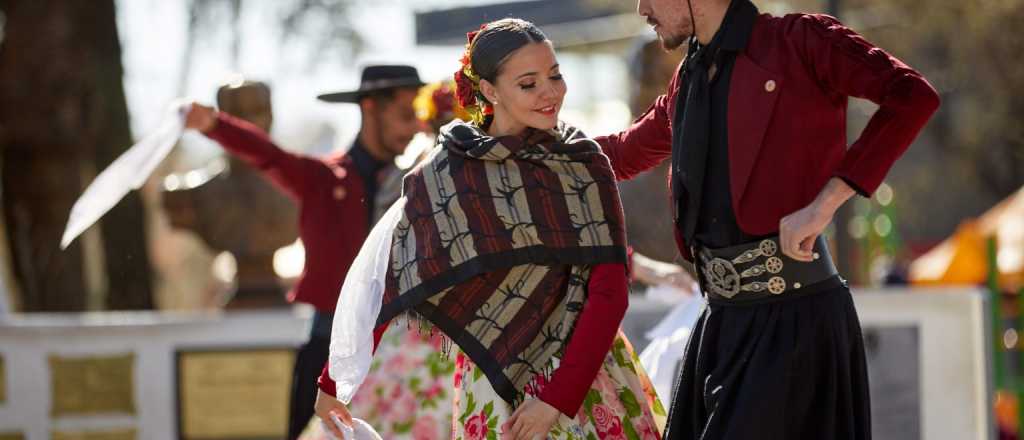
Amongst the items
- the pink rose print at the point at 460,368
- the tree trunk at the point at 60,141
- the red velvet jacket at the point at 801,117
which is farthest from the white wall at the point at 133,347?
the red velvet jacket at the point at 801,117

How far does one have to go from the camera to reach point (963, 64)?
17.9 m

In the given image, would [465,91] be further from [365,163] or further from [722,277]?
[365,163]

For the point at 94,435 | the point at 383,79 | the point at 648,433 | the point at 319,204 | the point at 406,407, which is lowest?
the point at 94,435

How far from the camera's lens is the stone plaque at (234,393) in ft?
26.4

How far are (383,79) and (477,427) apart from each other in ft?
8.09

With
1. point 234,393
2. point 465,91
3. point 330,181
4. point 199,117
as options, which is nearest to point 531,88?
point 465,91

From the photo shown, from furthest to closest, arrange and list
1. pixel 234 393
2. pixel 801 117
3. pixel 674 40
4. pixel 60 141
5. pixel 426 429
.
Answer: pixel 60 141 < pixel 234 393 < pixel 426 429 < pixel 674 40 < pixel 801 117

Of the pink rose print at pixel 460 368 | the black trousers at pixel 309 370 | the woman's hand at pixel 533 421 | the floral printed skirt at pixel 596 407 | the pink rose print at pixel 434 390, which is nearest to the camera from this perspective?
the woman's hand at pixel 533 421

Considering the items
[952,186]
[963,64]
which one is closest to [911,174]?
[952,186]

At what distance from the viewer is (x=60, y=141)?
34.1ft

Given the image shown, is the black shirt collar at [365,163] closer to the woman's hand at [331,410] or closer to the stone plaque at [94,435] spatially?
the woman's hand at [331,410]

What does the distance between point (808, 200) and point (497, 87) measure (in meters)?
0.74

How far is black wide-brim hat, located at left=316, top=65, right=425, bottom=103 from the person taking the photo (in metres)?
5.53

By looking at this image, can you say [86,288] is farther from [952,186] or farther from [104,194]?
[952,186]
